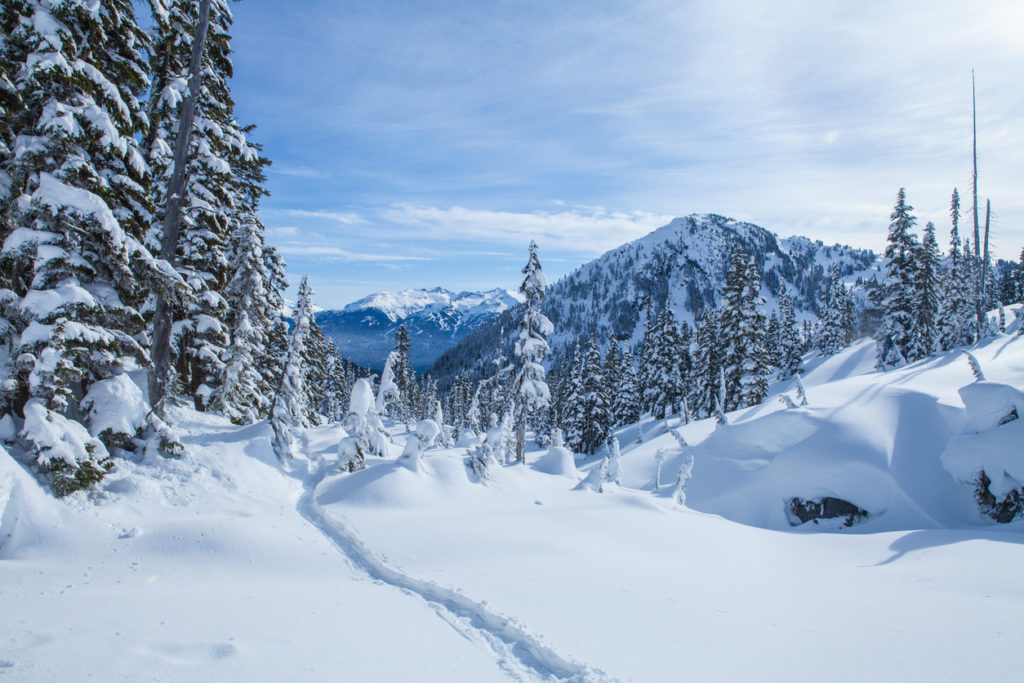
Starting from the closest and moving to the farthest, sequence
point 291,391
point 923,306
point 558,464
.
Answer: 1. point 558,464
2. point 291,391
3. point 923,306

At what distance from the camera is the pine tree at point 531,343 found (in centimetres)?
2414

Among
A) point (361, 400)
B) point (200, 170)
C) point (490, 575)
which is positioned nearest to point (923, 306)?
point (361, 400)

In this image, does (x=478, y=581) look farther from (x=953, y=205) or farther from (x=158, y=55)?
(x=953, y=205)

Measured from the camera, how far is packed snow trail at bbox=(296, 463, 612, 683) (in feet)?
18.6

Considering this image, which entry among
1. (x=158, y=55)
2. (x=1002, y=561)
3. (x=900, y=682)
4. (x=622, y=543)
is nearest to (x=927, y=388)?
(x=1002, y=561)

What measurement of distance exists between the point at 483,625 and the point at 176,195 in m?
13.2

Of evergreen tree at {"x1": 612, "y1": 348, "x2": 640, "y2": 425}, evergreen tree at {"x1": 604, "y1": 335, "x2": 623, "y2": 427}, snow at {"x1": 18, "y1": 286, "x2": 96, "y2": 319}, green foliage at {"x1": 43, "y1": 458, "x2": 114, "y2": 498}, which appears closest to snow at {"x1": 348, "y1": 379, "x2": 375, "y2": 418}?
green foliage at {"x1": 43, "y1": 458, "x2": 114, "y2": 498}

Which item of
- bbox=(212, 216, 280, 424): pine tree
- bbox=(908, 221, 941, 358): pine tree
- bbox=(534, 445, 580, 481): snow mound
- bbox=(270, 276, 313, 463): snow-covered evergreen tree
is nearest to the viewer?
bbox=(270, 276, 313, 463): snow-covered evergreen tree

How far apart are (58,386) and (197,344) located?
461 inches

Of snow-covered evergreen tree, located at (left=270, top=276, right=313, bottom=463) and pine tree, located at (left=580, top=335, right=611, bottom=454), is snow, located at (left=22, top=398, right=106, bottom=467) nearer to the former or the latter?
snow-covered evergreen tree, located at (left=270, top=276, right=313, bottom=463)

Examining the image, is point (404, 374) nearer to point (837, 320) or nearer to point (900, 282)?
point (900, 282)

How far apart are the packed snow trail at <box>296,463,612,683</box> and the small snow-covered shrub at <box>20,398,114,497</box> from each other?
4435 mm

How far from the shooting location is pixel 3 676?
4434 millimetres

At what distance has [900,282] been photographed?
34.3 meters
